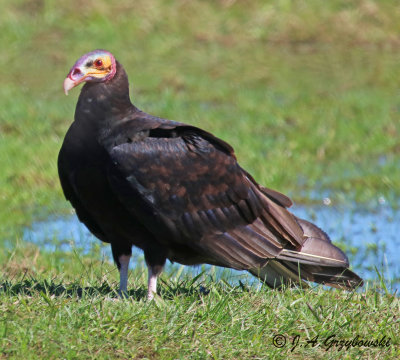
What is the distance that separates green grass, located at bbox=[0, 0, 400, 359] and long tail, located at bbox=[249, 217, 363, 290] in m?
0.10

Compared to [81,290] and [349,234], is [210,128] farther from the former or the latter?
[81,290]

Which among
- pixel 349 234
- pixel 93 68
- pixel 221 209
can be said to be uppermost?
pixel 93 68

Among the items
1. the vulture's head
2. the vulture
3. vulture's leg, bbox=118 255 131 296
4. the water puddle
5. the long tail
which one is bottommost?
the water puddle

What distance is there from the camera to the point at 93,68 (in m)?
4.46

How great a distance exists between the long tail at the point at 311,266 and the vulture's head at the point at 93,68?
1.19 m

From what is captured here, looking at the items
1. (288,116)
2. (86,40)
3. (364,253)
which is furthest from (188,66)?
(364,253)

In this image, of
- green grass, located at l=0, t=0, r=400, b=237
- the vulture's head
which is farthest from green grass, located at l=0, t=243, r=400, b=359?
green grass, located at l=0, t=0, r=400, b=237

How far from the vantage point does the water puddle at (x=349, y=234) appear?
6191 mm

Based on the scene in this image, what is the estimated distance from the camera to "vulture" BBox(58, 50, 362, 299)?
13.6 ft

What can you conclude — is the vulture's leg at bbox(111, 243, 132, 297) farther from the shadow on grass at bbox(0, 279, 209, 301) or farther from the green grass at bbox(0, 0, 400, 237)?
the green grass at bbox(0, 0, 400, 237)

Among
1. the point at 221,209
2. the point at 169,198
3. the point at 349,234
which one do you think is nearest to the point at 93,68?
the point at 169,198

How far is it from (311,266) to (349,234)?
7.66 feet

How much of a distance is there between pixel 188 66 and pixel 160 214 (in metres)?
8.72

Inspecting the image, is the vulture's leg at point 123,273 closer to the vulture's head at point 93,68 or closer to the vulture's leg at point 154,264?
the vulture's leg at point 154,264
